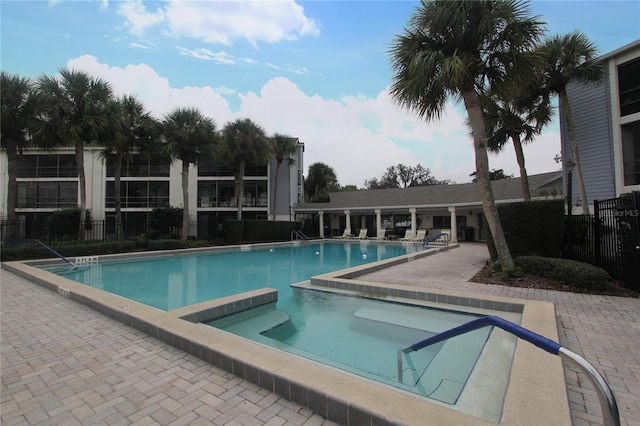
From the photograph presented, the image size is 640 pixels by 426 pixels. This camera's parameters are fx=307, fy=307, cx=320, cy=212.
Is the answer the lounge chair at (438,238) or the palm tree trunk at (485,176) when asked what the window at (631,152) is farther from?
the lounge chair at (438,238)

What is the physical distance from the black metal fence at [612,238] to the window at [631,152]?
6.04m

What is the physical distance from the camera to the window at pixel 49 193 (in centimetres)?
2592

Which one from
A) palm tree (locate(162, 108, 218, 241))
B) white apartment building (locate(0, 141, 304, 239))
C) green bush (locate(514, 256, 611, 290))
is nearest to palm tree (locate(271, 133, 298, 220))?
white apartment building (locate(0, 141, 304, 239))

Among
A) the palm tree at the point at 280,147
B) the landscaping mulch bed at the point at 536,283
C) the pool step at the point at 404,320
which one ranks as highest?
the palm tree at the point at 280,147

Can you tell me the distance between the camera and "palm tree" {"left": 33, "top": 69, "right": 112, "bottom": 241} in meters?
14.1

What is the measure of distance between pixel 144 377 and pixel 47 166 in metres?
32.4

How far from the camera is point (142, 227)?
88.6 feet

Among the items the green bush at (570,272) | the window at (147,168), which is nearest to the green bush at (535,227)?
the green bush at (570,272)

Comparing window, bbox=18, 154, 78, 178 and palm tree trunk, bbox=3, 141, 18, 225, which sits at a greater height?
window, bbox=18, 154, 78, 178

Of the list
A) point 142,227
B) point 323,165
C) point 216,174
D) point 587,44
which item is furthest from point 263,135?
point 587,44

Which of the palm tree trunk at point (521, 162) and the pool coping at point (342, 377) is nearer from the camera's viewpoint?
the pool coping at point (342, 377)

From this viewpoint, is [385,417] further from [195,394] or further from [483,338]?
[483,338]

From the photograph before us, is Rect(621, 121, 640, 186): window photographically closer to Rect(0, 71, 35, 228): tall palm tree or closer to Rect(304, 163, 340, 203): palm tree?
Rect(0, 71, 35, 228): tall palm tree

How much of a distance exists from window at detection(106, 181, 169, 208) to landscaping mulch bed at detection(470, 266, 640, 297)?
84.7 feet
